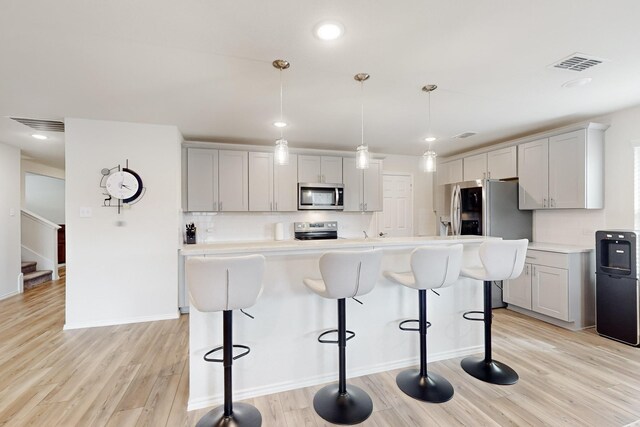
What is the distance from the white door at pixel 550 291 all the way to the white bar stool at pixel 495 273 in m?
1.44

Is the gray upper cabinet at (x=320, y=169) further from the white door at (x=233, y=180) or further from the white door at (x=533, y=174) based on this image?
the white door at (x=533, y=174)

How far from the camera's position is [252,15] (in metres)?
1.71

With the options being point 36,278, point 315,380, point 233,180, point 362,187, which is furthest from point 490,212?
point 36,278

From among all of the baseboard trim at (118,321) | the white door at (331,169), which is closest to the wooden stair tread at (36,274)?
the baseboard trim at (118,321)

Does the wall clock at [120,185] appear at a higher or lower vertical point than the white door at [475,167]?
lower

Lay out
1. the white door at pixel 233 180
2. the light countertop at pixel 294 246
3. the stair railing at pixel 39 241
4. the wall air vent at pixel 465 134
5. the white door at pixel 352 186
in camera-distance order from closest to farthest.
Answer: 1. the light countertop at pixel 294 246
2. the wall air vent at pixel 465 134
3. the white door at pixel 233 180
4. the white door at pixel 352 186
5. the stair railing at pixel 39 241

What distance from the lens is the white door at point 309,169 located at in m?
4.69

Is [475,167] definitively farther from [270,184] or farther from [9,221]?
[9,221]

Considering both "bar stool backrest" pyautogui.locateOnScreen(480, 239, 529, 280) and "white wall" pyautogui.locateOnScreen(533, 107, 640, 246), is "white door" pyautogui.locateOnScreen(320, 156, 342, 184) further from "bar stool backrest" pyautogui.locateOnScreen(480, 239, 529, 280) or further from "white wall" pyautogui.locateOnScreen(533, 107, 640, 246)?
"white wall" pyautogui.locateOnScreen(533, 107, 640, 246)

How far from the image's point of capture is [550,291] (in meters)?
3.51

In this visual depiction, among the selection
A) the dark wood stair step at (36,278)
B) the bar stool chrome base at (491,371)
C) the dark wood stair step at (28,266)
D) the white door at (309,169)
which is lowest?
the bar stool chrome base at (491,371)

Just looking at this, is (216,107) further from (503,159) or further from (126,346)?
(503,159)

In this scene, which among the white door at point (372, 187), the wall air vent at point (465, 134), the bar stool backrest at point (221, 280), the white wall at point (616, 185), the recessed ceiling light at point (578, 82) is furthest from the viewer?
the white door at point (372, 187)

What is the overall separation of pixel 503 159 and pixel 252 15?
4.03 meters
